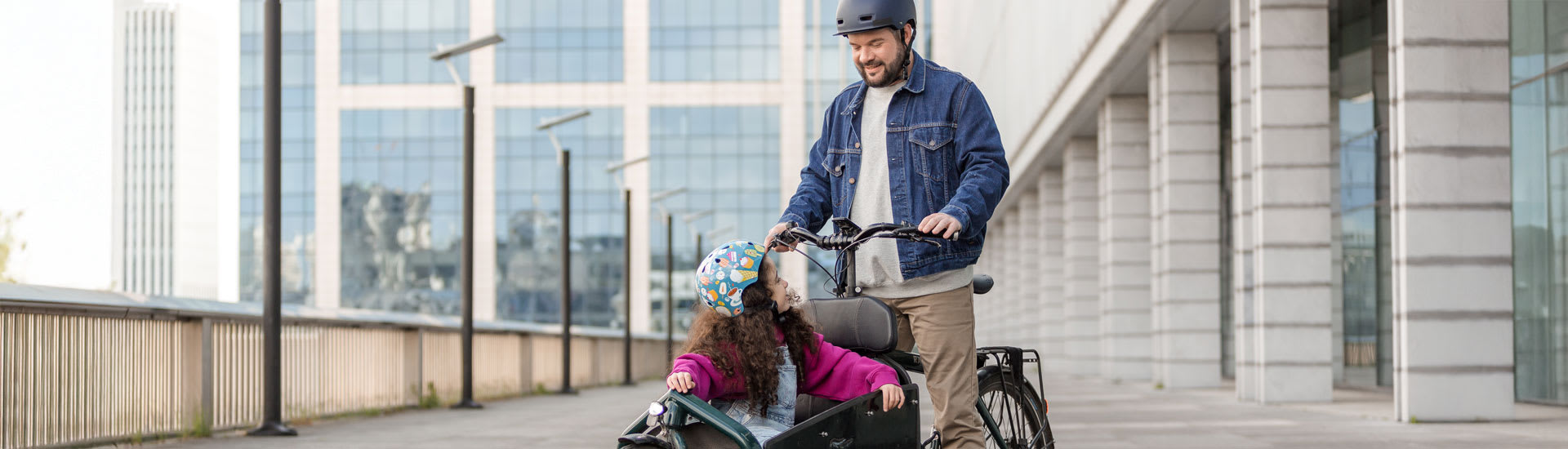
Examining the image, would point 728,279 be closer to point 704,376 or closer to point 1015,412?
point 704,376

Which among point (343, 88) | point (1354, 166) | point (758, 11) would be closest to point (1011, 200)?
point (1354, 166)

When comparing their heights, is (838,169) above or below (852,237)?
above

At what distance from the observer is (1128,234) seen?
23.7m

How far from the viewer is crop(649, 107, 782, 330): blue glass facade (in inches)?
2756

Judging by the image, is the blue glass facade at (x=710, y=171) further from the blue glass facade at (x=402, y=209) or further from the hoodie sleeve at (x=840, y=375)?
the hoodie sleeve at (x=840, y=375)

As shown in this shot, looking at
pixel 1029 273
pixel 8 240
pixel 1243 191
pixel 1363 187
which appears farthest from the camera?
pixel 8 240

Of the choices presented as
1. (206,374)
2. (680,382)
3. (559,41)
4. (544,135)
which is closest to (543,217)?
(544,135)

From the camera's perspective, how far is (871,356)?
4113 millimetres

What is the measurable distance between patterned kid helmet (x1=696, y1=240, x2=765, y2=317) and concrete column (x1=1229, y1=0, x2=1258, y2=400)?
12664 mm

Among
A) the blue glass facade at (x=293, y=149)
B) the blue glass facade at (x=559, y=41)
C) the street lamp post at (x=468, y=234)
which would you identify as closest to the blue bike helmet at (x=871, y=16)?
the street lamp post at (x=468, y=234)

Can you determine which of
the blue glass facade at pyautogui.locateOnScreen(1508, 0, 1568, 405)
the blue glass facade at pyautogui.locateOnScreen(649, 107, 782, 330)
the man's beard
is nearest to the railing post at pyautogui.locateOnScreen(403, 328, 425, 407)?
the blue glass facade at pyautogui.locateOnScreen(1508, 0, 1568, 405)

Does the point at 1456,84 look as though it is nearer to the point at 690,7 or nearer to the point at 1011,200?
the point at 1011,200

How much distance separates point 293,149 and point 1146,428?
6648cm

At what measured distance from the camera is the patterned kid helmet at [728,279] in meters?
3.72
